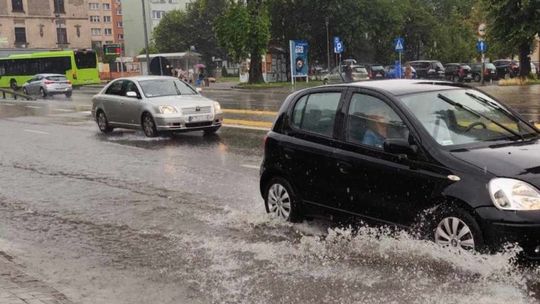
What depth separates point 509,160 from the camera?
16.4 ft

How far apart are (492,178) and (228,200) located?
4.14 m

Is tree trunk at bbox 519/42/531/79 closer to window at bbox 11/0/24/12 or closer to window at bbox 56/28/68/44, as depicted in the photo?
window at bbox 56/28/68/44

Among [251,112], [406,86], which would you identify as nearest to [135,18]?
[251,112]

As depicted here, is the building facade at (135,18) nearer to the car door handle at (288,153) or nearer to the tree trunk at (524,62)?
the tree trunk at (524,62)

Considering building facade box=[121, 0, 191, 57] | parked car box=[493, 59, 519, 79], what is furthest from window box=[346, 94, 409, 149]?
building facade box=[121, 0, 191, 57]

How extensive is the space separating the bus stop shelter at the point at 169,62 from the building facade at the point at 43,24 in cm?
3682

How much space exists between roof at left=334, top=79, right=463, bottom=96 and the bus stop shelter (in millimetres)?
50154

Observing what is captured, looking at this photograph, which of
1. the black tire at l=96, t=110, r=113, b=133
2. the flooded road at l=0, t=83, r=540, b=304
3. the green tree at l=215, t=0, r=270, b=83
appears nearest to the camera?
the flooded road at l=0, t=83, r=540, b=304

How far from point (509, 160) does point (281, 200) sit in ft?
8.45

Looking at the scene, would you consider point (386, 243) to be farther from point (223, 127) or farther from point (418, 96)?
point (223, 127)

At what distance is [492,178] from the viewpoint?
16.0 feet

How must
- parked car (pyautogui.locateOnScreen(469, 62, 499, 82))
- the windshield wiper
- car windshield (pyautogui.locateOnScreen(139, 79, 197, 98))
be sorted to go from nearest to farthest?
the windshield wiper < car windshield (pyautogui.locateOnScreen(139, 79, 197, 98)) < parked car (pyautogui.locateOnScreen(469, 62, 499, 82))

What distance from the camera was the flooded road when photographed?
15.8 feet

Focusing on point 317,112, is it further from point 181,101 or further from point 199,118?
point 181,101
